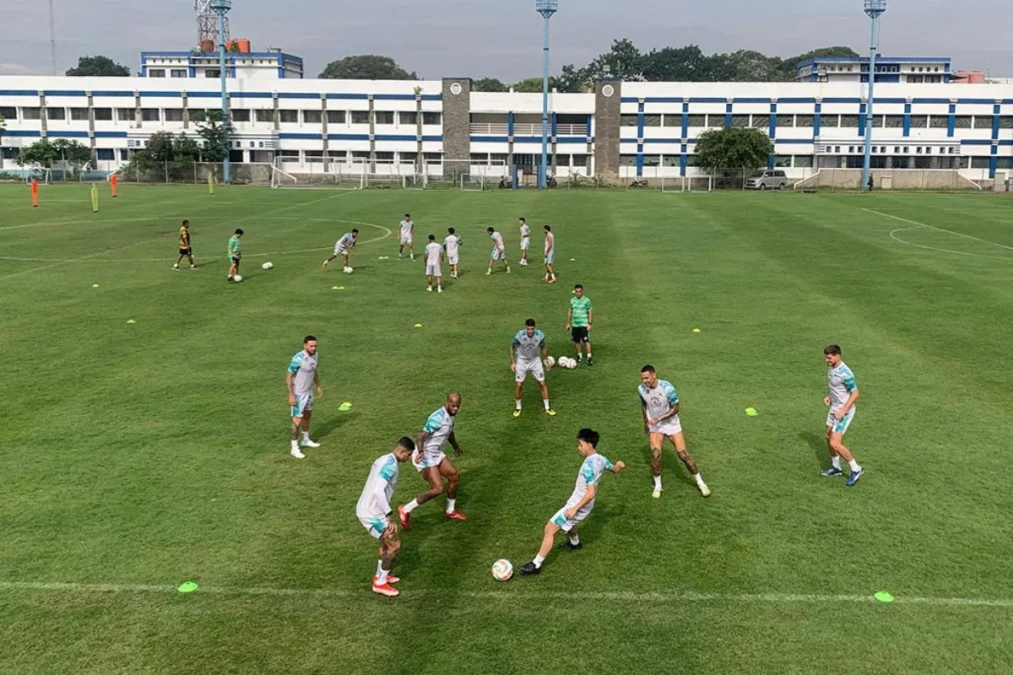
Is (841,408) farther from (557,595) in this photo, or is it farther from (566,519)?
(557,595)

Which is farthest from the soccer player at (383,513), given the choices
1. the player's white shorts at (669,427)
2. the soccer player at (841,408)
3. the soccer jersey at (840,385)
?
the soccer jersey at (840,385)

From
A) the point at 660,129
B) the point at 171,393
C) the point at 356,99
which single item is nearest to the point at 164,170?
the point at 356,99

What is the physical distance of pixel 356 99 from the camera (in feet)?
330

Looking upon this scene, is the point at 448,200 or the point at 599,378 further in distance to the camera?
the point at 448,200

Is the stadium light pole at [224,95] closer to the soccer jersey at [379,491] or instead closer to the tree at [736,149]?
the tree at [736,149]

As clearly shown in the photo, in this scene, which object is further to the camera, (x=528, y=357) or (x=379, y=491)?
(x=528, y=357)

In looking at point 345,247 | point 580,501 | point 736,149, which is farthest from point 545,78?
point 580,501

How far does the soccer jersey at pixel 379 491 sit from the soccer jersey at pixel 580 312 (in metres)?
10.1

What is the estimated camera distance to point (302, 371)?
14156 mm

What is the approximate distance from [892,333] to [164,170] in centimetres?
8126

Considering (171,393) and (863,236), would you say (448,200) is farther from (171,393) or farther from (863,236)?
(171,393)

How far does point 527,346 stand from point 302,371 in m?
4.35

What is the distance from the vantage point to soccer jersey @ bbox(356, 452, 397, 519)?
9938 mm

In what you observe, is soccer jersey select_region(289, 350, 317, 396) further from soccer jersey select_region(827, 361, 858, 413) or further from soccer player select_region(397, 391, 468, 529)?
soccer jersey select_region(827, 361, 858, 413)
